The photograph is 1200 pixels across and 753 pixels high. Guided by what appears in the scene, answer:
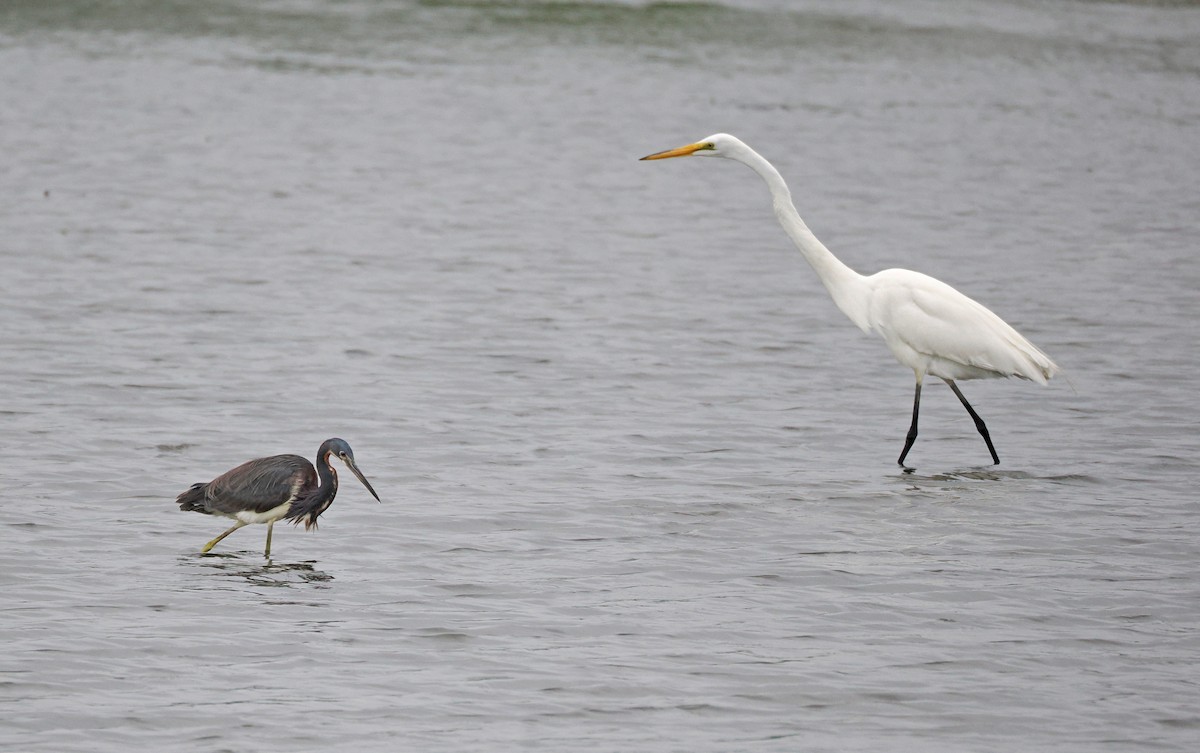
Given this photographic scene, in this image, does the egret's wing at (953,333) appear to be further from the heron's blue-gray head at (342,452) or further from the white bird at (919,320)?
the heron's blue-gray head at (342,452)

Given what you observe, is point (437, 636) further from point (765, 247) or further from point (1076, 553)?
point (765, 247)

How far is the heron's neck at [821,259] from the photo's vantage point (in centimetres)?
1081

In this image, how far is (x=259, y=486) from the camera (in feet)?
25.9

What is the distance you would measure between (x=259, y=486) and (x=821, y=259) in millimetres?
4434

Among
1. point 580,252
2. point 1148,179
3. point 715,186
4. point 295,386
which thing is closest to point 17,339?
point 295,386

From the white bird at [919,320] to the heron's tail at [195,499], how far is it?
12.4 ft

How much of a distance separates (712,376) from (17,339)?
4.99 metres

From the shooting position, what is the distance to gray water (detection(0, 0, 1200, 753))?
21.8 feet

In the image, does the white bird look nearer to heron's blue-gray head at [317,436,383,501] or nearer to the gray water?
the gray water

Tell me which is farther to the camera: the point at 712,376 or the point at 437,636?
the point at 712,376

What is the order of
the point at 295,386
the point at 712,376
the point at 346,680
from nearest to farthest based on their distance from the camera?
1. the point at 346,680
2. the point at 295,386
3. the point at 712,376

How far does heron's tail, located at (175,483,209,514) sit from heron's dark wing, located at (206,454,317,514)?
0.06 m

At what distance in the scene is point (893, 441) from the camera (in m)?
10.8

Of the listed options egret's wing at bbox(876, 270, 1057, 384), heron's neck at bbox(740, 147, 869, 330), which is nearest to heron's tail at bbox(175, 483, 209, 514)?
heron's neck at bbox(740, 147, 869, 330)
